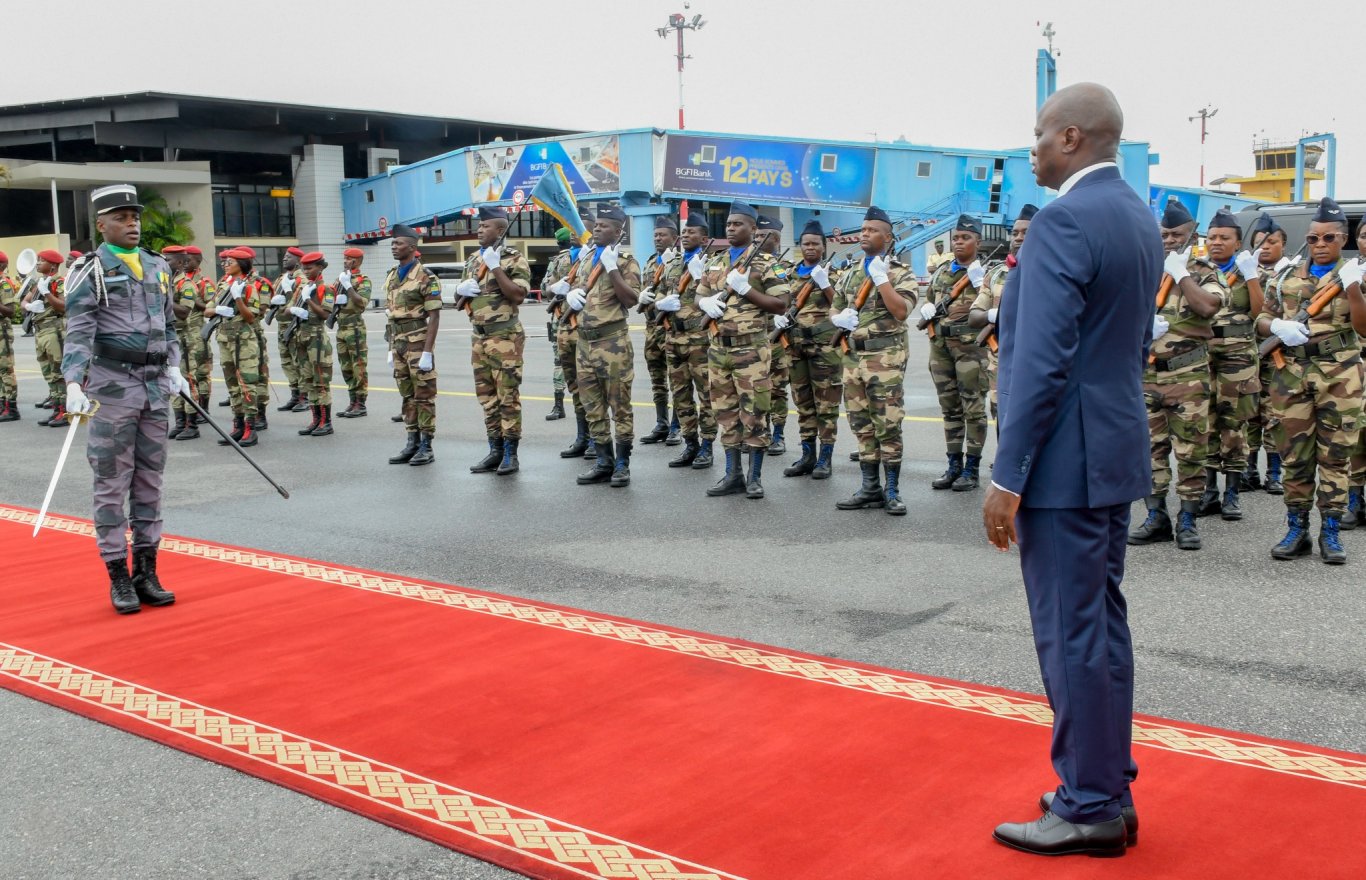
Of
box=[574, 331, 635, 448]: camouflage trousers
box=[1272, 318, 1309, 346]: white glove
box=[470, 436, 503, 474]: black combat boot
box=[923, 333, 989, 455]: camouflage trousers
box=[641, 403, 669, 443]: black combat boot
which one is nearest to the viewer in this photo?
box=[1272, 318, 1309, 346]: white glove

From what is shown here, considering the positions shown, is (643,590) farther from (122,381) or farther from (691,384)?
(691,384)

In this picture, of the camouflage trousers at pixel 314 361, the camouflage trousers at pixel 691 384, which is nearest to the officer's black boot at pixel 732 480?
the camouflage trousers at pixel 691 384

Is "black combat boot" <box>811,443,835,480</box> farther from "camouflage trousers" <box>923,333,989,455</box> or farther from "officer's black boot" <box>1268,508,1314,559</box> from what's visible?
"officer's black boot" <box>1268,508,1314,559</box>

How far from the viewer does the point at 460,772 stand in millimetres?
4094

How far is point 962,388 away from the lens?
31.4ft

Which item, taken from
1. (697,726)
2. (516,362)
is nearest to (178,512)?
(516,362)

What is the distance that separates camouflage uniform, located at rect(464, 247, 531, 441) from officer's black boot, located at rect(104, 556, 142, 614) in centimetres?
425

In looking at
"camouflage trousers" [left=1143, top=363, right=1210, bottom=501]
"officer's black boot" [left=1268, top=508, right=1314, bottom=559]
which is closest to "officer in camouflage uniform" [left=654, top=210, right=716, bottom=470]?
"camouflage trousers" [left=1143, top=363, right=1210, bottom=501]

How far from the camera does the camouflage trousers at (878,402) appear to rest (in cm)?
858

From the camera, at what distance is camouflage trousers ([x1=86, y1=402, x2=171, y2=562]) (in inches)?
245

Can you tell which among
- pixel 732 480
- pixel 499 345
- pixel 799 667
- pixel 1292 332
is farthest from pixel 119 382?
pixel 1292 332

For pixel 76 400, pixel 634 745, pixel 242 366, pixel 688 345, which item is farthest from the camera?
pixel 242 366

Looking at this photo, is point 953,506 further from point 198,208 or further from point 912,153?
point 198,208

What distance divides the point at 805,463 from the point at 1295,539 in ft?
13.1
